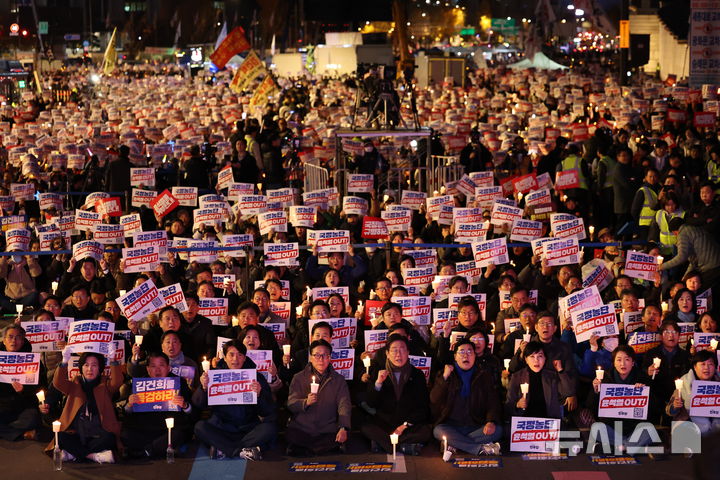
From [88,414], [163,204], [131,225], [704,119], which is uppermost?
[704,119]

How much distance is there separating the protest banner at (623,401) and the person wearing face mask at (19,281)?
Result: 7.55 m

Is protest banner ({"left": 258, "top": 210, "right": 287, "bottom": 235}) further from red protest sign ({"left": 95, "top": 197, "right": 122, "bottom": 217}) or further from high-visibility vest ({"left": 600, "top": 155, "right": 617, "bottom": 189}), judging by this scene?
high-visibility vest ({"left": 600, "top": 155, "right": 617, "bottom": 189})

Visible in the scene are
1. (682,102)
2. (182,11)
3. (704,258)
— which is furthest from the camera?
(182,11)

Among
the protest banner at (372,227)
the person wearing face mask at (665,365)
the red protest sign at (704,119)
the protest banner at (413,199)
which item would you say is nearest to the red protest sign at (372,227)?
the protest banner at (372,227)

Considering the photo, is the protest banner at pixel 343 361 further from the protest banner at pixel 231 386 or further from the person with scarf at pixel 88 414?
the person with scarf at pixel 88 414

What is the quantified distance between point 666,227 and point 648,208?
3.10 feet

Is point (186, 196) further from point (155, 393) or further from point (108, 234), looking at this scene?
point (155, 393)

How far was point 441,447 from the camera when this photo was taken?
9.34 meters

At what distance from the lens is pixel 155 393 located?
365 inches

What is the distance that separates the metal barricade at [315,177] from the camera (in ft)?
58.9

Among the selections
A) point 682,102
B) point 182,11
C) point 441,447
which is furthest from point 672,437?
point 182,11

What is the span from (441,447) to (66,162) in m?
14.0

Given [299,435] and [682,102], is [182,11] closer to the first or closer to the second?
[682,102]

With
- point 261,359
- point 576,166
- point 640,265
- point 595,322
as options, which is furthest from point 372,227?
point 576,166
